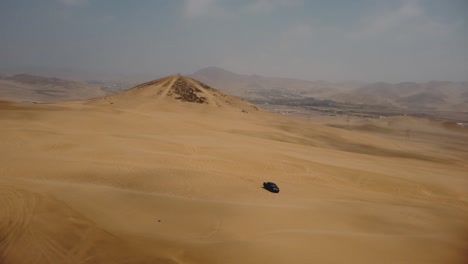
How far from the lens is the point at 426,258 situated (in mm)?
9820

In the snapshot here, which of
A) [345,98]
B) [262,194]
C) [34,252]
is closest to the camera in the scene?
[34,252]

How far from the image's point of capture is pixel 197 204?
39.4ft

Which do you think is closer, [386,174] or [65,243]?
[65,243]

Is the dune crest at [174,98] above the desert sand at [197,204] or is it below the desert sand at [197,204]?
above

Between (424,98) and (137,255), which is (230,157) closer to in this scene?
(137,255)

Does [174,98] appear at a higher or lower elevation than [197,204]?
higher

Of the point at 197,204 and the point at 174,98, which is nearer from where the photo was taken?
the point at 197,204

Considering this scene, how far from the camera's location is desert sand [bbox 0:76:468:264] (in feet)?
30.1

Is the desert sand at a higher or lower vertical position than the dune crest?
lower

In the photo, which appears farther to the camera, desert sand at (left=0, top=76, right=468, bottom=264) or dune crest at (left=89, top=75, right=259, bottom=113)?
dune crest at (left=89, top=75, right=259, bottom=113)

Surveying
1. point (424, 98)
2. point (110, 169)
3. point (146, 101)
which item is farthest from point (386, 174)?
point (424, 98)

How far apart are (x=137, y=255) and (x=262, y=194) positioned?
6.64 meters

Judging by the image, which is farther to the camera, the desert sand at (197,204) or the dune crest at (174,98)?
the dune crest at (174,98)

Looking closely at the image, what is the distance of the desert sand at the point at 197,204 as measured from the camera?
9164 millimetres
